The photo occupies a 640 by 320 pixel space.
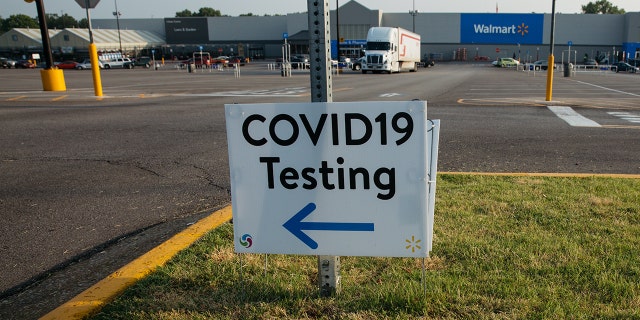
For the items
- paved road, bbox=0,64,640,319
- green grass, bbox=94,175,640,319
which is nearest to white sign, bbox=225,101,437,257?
green grass, bbox=94,175,640,319

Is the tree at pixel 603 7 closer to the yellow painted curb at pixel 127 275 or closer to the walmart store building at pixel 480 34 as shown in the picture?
the walmart store building at pixel 480 34

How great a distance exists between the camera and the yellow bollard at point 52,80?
20062mm

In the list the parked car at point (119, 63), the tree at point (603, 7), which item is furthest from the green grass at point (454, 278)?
the tree at point (603, 7)

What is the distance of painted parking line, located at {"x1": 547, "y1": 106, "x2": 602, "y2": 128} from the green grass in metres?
6.60

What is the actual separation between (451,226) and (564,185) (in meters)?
1.91

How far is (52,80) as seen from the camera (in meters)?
20.2

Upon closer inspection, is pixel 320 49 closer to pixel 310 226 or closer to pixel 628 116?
pixel 310 226

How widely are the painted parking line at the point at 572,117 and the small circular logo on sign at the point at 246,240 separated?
9250 millimetres

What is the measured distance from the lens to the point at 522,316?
2.68 metres

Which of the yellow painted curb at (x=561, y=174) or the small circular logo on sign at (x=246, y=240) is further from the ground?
the small circular logo on sign at (x=246, y=240)

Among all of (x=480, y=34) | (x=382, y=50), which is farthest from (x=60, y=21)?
(x=382, y=50)

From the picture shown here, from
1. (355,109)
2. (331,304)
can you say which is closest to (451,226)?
(331,304)

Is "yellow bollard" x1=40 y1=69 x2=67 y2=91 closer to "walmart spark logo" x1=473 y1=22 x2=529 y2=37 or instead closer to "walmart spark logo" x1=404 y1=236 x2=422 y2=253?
"walmart spark logo" x1=404 y1=236 x2=422 y2=253

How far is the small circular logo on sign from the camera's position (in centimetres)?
288
